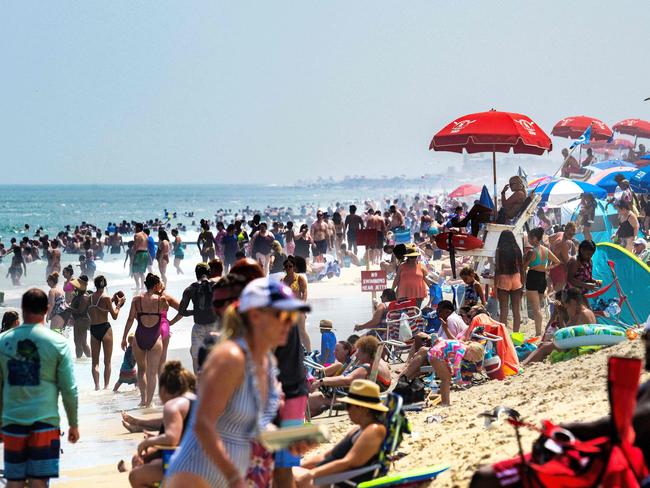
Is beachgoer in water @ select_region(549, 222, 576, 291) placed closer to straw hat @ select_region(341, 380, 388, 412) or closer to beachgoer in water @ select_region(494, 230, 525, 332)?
beachgoer in water @ select_region(494, 230, 525, 332)

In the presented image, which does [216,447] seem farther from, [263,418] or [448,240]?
[448,240]

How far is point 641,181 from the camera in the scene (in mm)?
19984

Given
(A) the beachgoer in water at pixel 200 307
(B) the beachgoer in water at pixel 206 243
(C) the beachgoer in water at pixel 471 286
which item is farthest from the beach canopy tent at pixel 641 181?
(A) the beachgoer in water at pixel 200 307

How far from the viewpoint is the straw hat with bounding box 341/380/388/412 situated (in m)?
5.08

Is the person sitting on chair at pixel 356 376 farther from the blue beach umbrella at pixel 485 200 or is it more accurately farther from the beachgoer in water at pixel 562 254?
the beachgoer in water at pixel 562 254

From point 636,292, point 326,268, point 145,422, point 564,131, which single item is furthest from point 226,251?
point 145,422

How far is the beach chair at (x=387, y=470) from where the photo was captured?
5023 millimetres

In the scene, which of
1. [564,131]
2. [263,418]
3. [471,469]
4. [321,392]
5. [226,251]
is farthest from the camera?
[564,131]

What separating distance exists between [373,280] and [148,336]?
15.7 ft

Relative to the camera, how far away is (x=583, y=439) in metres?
3.60

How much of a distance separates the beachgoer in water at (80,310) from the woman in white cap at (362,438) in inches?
269

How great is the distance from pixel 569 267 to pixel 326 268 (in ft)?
40.4

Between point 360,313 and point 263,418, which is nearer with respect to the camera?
point 263,418

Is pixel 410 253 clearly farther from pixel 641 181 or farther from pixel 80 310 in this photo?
pixel 641 181
